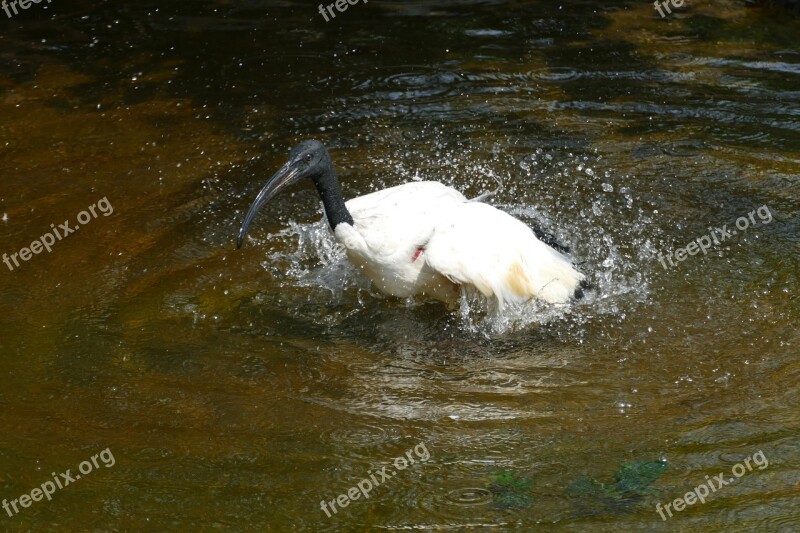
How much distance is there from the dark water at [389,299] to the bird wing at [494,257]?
17 cm

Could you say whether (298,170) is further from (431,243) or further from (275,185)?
(431,243)

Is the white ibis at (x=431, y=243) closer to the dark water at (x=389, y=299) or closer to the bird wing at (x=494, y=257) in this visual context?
the bird wing at (x=494, y=257)

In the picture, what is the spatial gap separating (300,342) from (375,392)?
0.70 m

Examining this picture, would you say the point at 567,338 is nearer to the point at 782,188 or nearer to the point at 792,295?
the point at 792,295

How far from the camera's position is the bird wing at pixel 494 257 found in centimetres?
Answer: 543

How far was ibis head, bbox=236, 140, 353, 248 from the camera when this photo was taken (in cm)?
Answer: 549

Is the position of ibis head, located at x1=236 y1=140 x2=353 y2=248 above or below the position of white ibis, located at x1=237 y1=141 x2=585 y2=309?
above

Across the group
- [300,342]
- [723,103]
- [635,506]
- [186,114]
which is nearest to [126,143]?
[186,114]

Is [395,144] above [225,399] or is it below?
above

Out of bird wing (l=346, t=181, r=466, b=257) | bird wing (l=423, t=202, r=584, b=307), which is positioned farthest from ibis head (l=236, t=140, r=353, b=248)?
bird wing (l=423, t=202, r=584, b=307)

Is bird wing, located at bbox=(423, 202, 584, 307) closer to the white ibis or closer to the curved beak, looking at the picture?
the white ibis

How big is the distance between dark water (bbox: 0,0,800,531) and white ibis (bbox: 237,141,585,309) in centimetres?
19

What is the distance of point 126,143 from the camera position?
7.75m

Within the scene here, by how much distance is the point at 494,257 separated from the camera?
18.1ft
